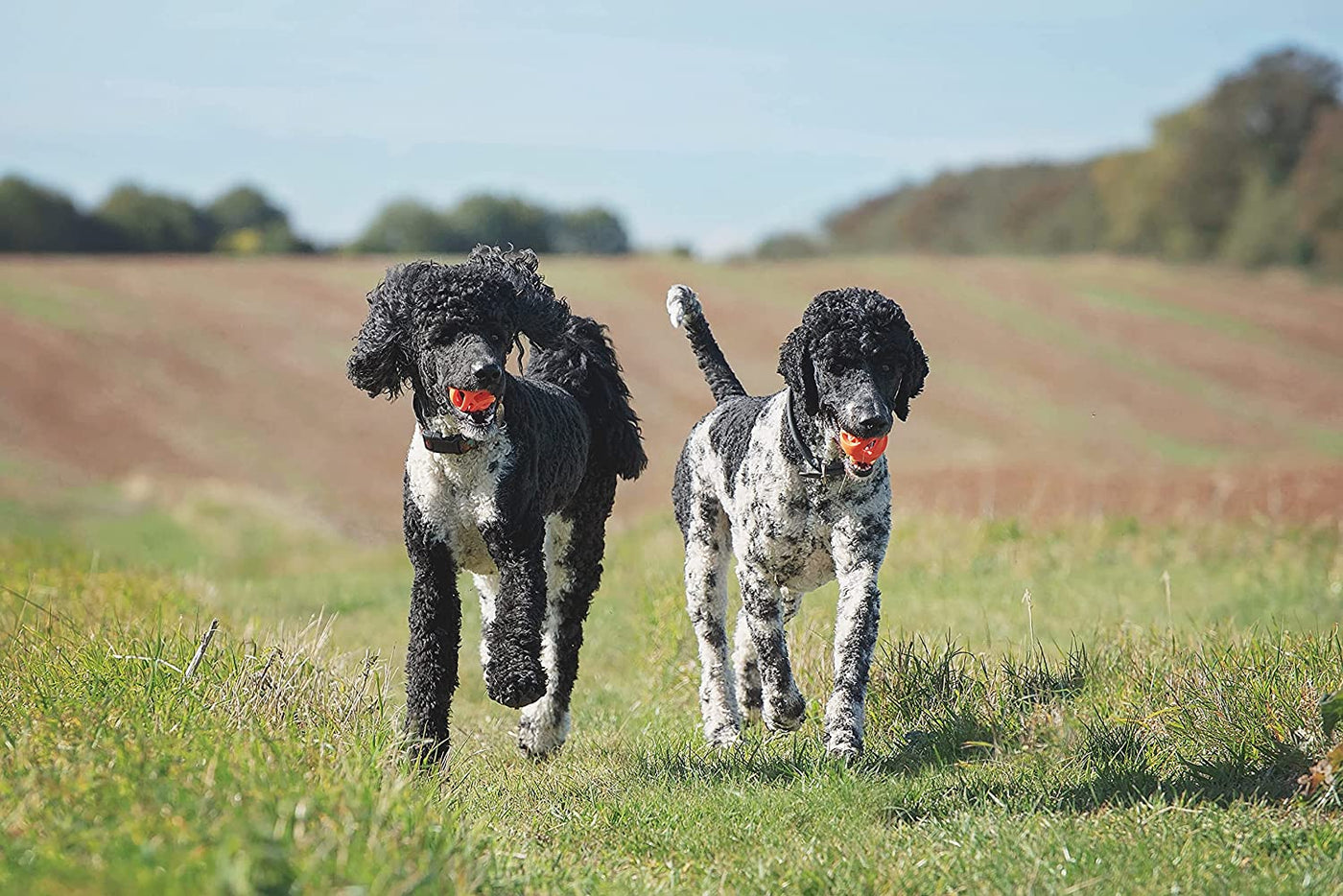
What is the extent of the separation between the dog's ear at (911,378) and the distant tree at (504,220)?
22.3 m

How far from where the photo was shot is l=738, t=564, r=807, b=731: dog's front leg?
6184 millimetres

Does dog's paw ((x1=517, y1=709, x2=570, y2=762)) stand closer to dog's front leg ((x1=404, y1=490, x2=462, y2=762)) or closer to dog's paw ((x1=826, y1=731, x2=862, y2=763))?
dog's front leg ((x1=404, y1=490, x2=462, y2=762))

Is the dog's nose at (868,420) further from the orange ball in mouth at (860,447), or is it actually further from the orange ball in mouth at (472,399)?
the orange ball in mouth at (472,399)

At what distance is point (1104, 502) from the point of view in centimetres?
1828

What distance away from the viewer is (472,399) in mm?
5340

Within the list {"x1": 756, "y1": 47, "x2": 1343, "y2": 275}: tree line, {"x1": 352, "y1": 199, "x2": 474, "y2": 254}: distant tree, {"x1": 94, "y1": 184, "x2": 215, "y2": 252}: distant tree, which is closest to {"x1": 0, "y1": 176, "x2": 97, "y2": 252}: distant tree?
{"x1": 94, "y1": 184, "x2": 215, "y2": 252}: distant tree

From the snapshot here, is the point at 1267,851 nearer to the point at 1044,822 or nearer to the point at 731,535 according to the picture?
the point at 1044,822

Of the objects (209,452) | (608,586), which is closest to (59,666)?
(608,586)

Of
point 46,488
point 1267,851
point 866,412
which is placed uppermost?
point 866,412

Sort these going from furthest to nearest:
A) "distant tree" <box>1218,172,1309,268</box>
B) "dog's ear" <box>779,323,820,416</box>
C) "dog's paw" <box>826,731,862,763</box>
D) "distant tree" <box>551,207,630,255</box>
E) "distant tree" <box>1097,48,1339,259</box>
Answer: "distant tree" <box>1097,48,1339,259</box> < "distant tree" <box>1218,172,1309,268</box> < "distant tree" <box>551,207,630,255</box> < "dog's paw" <box>826,731,862,763</box> < "dog's ear" <box>779,323,820,416</box>

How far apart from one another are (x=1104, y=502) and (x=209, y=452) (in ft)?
61.0

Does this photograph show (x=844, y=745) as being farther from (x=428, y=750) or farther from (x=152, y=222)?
(x=152, y=222)

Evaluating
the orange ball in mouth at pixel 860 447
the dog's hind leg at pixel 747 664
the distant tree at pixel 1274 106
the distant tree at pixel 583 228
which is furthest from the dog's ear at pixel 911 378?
the distant tree at pixel 1274 106

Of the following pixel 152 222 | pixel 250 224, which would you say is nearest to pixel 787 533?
pixel 152 222
